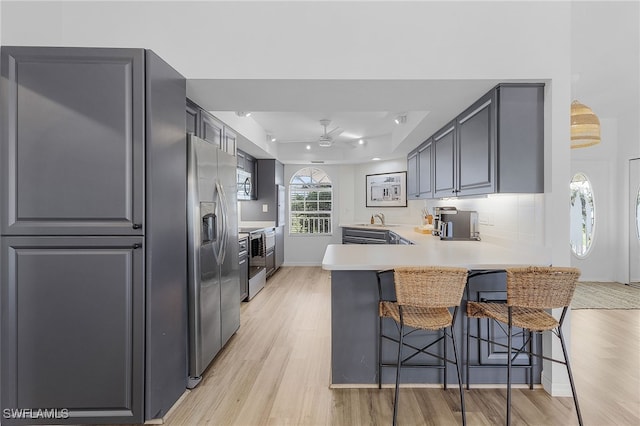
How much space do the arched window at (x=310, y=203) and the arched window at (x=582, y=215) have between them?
14.4 feet

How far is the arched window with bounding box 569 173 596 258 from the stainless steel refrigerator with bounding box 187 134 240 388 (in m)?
5.67

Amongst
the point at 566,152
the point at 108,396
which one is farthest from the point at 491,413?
the point at 108,396

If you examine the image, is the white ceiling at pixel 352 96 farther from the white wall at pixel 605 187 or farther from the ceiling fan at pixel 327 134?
the white wall at pixel 605 187

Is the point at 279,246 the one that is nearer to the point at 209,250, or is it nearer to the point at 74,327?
the point at 209,250

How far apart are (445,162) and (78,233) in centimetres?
337

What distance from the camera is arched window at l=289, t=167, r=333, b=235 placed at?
7234 millimetres

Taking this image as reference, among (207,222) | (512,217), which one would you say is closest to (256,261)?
(207,222)

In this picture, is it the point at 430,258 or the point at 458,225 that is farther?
the point at 458,225

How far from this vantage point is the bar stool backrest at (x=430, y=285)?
6.16 feet

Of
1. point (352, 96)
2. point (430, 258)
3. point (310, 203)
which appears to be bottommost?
point (430, 258)

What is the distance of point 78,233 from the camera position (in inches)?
72.9

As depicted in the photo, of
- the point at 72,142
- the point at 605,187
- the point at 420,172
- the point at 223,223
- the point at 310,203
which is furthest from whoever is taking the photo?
the point at 310,203

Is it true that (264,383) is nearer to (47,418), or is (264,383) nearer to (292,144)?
(47,418)

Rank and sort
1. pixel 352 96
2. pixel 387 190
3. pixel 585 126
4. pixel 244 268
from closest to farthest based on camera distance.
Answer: pixel 352 96 < pixel 585 126 < pixel 244 268 < pixel 387 190
